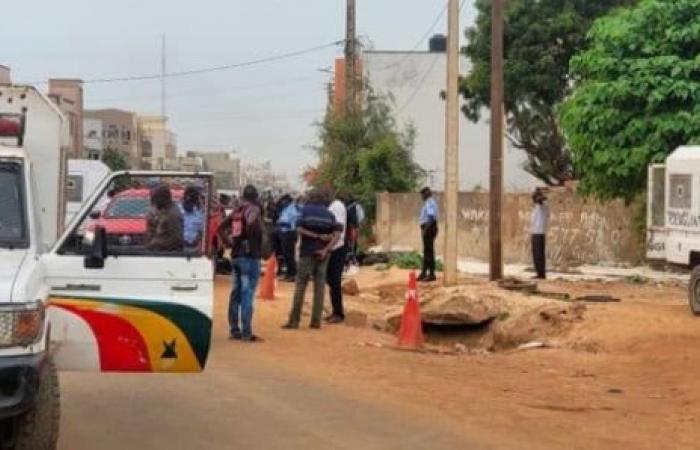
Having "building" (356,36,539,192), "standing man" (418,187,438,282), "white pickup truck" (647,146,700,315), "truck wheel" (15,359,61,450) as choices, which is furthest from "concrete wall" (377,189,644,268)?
"building" (356,36,539,192)

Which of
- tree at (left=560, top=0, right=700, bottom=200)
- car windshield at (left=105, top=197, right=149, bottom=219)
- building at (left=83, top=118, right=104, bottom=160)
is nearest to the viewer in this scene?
car windshield at (left=105, top=197, right=149, bottom=219)

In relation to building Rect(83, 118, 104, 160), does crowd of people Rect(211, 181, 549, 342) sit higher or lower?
lower

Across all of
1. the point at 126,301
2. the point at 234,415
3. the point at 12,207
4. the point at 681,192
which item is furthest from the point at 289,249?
the point at 12,207

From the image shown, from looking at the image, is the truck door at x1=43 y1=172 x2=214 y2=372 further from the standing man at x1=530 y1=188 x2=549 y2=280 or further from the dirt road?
the standing man at x1=530 y1=188 x2=549 y2=280

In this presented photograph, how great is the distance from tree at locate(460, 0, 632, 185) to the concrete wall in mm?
9383

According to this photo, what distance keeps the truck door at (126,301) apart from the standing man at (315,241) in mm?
5882

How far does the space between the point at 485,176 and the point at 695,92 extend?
36017 mm

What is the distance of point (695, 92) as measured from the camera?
2192 centimetres

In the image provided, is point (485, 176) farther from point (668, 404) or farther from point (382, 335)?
point (668, 404)

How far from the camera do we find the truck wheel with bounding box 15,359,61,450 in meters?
6.09

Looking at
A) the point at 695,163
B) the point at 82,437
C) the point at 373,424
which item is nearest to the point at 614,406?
the point at 373,424

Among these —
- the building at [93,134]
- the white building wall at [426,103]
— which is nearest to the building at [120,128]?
the building at [93,134]

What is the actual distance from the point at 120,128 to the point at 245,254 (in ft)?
338

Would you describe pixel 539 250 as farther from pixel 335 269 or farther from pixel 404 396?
pixel 404 396
